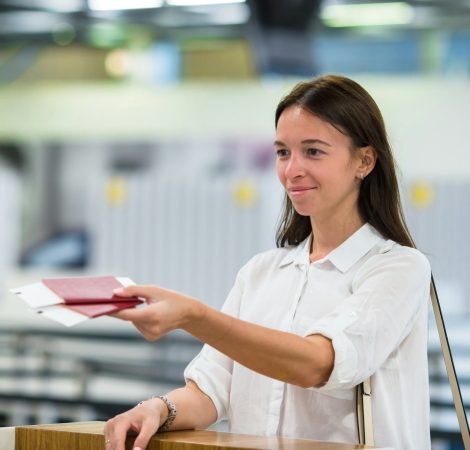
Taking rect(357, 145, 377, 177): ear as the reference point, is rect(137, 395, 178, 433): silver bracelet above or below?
below

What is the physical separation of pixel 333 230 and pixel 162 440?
604mm

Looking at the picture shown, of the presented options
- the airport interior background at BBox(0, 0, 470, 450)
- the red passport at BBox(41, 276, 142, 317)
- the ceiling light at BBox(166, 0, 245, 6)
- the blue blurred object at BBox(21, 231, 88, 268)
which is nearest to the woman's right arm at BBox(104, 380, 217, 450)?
the red passport at BBox(41, 276, 142, 317)

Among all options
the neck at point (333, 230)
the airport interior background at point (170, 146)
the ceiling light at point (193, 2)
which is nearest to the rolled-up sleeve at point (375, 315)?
the neck at point (333, 230)

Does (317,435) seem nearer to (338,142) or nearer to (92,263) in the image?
(338,142)

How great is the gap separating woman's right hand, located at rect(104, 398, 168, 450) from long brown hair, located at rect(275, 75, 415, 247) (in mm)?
609

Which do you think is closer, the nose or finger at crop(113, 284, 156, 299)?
finger at crop(113, 284, 156, 299)

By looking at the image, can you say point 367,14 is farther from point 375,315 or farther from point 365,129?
point 375,315

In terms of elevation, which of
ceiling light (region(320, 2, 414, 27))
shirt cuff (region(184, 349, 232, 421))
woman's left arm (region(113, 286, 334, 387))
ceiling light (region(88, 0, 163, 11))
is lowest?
shirt cuff (region(184, 349, 232, 421))

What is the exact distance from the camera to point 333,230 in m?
2.26

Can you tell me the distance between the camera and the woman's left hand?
5.46ft

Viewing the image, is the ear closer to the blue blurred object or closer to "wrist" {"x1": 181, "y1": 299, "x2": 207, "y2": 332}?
"wrist" {"x1": 181, "y1": 299, "x2": 207, "y2": 332}

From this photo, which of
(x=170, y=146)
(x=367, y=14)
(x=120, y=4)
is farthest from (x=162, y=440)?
(x=170, y=146)

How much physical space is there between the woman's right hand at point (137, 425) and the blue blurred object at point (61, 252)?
7.52 metres

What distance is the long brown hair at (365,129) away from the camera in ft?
7.09
